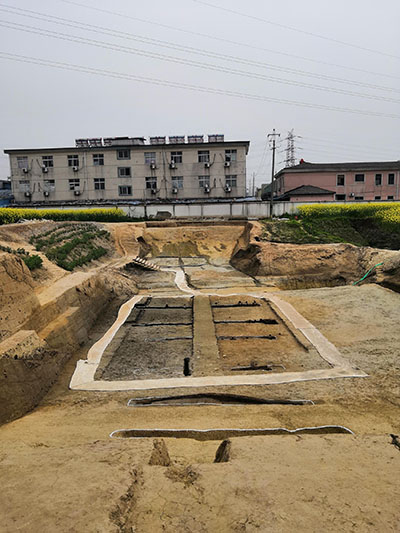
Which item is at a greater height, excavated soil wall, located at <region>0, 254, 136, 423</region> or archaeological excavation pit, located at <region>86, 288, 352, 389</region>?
excavated soil wall, located at <region>0, 254, 136, 423</region>

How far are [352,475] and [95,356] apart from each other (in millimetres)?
6476

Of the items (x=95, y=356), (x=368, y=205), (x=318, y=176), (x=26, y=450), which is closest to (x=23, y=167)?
A: (x=318, y=176)

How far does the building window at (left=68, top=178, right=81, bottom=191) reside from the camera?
38594 mm

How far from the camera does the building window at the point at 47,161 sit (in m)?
38.5

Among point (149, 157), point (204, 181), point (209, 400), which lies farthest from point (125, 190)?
point (209, 400)

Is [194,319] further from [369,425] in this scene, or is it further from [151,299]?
[369,425]

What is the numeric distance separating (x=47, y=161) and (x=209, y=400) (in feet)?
125

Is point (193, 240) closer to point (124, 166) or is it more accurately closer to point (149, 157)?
point (149, 157)

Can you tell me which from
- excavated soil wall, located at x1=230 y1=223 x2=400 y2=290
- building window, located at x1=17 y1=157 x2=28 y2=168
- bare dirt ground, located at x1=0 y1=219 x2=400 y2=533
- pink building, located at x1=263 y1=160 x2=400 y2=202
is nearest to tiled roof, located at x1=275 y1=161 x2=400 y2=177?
pink building, located at x1=263 y1=160 x2=400 y2=202

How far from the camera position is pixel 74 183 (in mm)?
38688

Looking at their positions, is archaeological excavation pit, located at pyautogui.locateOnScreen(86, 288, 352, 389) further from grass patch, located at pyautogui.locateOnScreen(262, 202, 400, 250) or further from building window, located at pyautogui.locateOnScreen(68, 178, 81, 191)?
building window, located at pyautogui.locateOnScreen(68, 178, 81, 191)

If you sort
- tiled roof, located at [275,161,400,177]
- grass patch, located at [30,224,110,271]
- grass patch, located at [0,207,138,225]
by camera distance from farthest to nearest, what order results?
tiled roof, located at [275,161,400,177], grass patch, located at [0,207,138,225], grass patch, located at [30,224,110,271]

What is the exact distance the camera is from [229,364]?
8.16 meters

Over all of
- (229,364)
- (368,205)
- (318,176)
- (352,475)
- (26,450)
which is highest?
(318,176)
